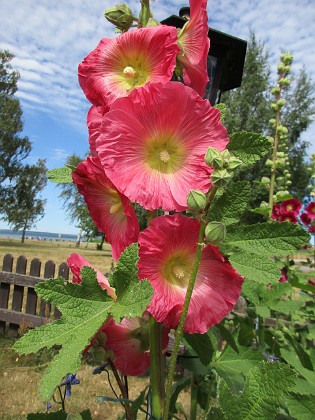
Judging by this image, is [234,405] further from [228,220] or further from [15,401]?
[15,401]

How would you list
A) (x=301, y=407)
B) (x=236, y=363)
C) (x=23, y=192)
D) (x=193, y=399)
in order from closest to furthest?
(x=301, y=407) → (x=193, y=399) → (x=236, y=363) → (x=23, y=192)

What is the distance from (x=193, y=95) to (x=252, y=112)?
17.8m

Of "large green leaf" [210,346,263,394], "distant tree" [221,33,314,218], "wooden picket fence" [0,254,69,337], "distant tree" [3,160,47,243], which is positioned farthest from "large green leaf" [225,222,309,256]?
"distant tree" [3,160,47,243]

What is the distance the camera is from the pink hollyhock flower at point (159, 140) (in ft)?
1.78

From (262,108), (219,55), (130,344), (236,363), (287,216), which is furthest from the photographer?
(262,108)

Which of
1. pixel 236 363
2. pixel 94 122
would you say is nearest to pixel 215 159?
pixel 94 122

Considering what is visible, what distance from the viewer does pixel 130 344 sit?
702mm

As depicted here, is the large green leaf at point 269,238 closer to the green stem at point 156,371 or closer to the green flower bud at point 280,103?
the green stem at point 156,371

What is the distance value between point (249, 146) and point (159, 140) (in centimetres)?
13

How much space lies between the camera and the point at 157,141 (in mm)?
599

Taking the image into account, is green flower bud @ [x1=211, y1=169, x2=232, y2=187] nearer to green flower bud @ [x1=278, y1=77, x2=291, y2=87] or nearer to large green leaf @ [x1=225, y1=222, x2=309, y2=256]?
large green leaf @ [x1=225, y1=222, x2=309, y2=256]

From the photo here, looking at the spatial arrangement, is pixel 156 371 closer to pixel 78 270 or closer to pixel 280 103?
pixel 78 270

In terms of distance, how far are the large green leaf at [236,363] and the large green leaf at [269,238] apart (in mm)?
484

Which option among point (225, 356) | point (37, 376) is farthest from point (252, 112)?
point (225, 356)
